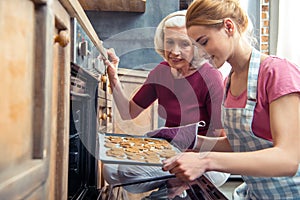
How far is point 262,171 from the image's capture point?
88 centimetres

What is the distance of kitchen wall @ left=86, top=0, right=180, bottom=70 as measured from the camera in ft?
9.41

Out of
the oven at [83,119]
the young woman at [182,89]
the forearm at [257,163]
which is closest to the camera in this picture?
the forearm at [257,163]

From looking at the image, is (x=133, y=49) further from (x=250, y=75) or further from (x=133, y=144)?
(x=250, y=75)

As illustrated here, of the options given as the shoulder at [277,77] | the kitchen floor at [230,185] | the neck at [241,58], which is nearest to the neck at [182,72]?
the neck at [241,58]

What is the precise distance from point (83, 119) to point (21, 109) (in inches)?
33.1

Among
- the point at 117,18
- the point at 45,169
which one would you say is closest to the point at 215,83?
the point at 45,169

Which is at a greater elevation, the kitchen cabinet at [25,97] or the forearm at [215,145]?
the kitchen cabinet at [25,97]

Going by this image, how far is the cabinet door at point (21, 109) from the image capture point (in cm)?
38

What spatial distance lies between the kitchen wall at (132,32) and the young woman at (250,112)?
172 cm

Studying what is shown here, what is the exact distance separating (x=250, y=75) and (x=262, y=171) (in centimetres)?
28

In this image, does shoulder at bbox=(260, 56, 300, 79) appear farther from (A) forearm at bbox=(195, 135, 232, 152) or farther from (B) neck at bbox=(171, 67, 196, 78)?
(B) neck at bbox=(171, 67, 196, 78)

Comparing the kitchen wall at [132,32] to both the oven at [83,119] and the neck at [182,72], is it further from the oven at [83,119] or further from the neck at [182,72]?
the oven at [83,119]

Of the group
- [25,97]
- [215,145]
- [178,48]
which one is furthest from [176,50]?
[25,97]

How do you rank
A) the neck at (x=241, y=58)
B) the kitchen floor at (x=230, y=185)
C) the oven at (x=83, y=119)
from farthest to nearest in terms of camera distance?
the kitchen floor at (x=230, y=185) → the neck at (x=241, y=58) → the oven at (x=83, y=119)
